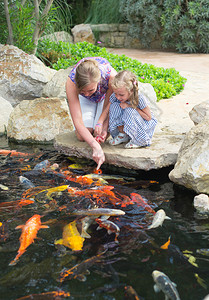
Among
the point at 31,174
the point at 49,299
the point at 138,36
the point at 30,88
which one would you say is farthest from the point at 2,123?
the point at 138,36

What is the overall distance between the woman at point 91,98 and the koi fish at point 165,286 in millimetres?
1819

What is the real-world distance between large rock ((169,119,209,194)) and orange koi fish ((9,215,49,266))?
5.07 ft

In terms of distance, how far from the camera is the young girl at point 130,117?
4.13 metres

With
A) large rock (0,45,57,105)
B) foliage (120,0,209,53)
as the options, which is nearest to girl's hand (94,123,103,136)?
large rock (0,45,57,105)

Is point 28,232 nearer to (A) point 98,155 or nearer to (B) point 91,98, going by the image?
(A) point 98,155

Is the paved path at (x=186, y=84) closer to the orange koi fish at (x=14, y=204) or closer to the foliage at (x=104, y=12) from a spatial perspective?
the foliage at (x=104, y=12)

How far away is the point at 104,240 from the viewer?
305 centimetres

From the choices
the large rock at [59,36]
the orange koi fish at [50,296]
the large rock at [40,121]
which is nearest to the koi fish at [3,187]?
the orange koi fish at [50,296]

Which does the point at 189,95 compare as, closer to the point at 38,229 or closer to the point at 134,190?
the point at 134,190

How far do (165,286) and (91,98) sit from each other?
2.96 m

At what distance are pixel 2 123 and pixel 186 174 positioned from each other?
378 centimetres

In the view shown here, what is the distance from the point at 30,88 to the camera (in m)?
7.42

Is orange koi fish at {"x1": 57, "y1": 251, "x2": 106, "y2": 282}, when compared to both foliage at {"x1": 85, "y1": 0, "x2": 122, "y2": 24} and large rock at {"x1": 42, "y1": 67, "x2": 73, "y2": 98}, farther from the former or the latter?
foliage at {"x1": 85, "y1": 0, "x2": 122, "y2": 24}

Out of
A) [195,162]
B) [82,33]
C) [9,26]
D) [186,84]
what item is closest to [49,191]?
[195,162]
